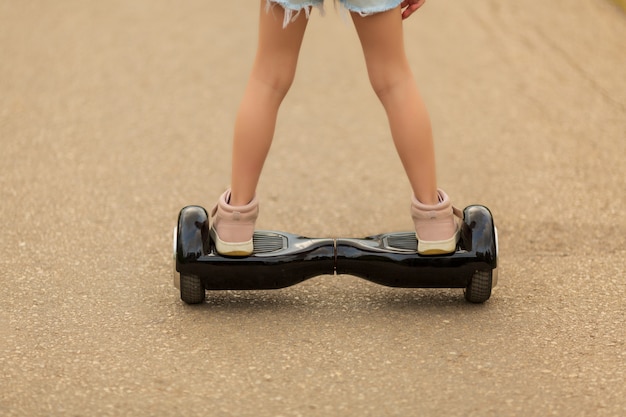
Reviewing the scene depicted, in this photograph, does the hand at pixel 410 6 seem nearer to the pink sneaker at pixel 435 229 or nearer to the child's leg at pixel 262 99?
the child's leg at pixel 262 99

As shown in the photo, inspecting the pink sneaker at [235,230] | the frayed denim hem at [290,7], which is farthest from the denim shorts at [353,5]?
the pink sneaker at [235,230]

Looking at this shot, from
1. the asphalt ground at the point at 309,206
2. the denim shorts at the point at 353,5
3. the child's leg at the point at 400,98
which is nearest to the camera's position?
the asphalt ground at the point at 309,206

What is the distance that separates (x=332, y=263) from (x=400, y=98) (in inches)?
23.1

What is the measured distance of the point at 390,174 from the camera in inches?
209

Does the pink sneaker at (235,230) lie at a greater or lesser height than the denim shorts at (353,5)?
lesser

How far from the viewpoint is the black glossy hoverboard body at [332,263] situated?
3.58m

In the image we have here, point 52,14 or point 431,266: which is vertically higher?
point 52,14

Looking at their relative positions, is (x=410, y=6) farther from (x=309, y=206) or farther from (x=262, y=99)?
(x=309, y=206)

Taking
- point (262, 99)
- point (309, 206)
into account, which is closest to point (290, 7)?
point (262, 99)

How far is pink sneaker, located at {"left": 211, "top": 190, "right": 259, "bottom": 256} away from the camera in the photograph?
11.8 ft

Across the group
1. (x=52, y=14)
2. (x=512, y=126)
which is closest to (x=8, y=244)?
(x=512, y=126)

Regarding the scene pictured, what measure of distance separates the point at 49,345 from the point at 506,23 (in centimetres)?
529

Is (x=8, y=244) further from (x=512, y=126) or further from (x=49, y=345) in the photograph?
(x=512, y=126)

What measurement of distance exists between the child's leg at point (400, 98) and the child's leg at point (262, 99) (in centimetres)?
24
